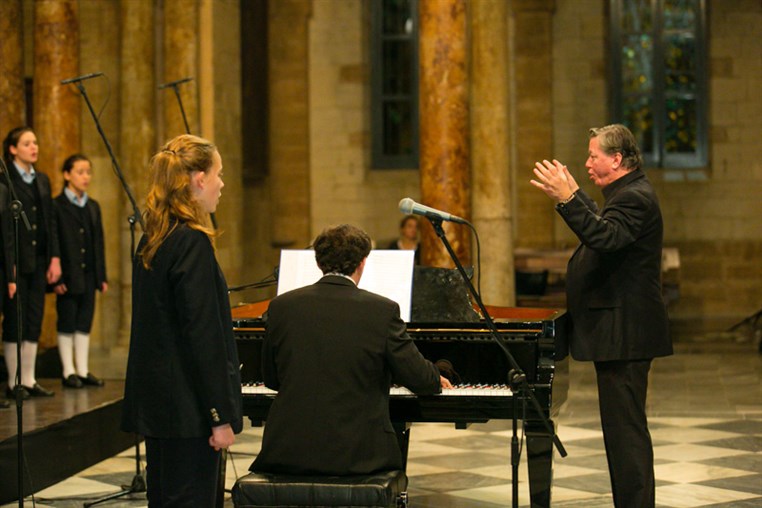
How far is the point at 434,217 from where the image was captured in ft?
15.1

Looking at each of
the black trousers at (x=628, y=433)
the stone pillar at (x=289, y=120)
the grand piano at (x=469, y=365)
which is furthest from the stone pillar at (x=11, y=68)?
the black trousers at (x=628, y=433)

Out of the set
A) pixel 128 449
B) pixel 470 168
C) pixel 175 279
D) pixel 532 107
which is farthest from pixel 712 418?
pixel 532 107

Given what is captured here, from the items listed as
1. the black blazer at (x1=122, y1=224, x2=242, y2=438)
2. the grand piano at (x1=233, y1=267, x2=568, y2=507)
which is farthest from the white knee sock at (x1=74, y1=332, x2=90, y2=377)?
the black blazer at (x1=122, y1=224, x2=242, y2=438)

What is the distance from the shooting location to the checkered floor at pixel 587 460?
244 inches

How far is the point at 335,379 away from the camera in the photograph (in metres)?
4.24

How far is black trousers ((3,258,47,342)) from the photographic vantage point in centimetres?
755

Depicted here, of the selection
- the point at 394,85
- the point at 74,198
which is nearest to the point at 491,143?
the point at 74,198

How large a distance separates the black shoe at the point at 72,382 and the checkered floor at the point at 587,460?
73cm

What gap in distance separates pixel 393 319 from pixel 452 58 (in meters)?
5.27

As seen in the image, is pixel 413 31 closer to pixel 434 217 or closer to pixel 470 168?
pixel 470 168

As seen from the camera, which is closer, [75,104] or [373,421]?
[373,421]

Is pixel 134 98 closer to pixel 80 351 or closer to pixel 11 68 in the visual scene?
pixel 11 68

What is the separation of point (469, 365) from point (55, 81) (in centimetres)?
631

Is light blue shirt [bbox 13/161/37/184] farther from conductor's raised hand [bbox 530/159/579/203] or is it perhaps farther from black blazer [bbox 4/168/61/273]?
conductor's raised hand [bbox 530/159/579/203]
